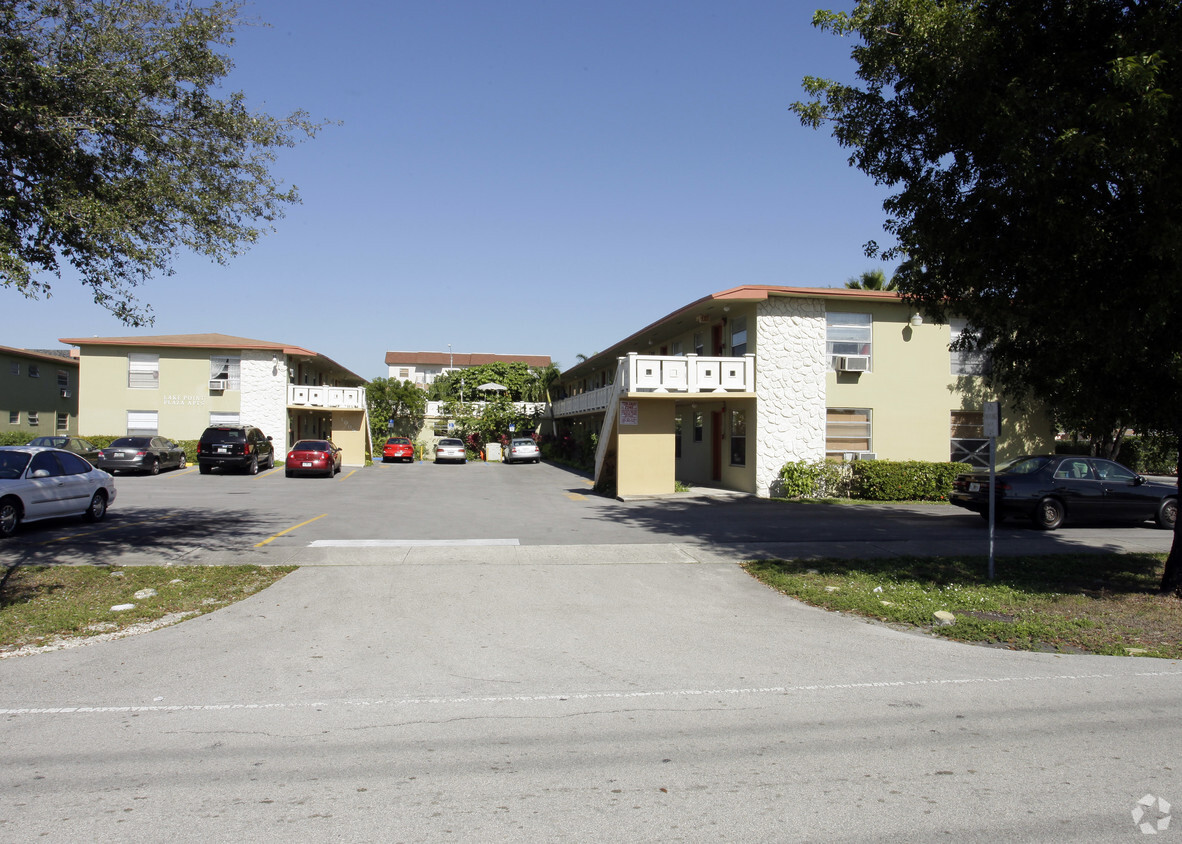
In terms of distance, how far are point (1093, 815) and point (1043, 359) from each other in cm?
738

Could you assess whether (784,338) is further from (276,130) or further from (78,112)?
(78,112)

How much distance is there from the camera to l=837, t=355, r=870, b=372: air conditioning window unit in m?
22.5

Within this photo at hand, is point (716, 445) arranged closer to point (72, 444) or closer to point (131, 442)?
point (131, 442)

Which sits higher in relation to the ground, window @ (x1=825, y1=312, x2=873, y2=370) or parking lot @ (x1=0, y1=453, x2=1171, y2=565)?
window @ (x1=825, y1=312, x2=873, y2=370)

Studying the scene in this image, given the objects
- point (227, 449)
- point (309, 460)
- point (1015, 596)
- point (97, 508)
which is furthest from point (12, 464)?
point (309, 460)

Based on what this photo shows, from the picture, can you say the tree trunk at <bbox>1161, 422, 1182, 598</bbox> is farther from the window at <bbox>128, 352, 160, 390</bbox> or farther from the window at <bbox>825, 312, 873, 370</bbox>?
the window at <bbox>128, 352, 160, 390</bbox>

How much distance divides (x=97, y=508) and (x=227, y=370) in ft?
73.3

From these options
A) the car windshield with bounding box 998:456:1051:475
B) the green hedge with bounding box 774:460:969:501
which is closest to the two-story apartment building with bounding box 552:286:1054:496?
the green hedge with bounding box 774:460:969:501

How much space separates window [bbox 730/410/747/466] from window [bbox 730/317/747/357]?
1802 mm

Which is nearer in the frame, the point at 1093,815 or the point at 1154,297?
the point at 1093,815

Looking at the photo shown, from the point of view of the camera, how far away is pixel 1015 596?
9.32m

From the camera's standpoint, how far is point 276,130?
37.6ft

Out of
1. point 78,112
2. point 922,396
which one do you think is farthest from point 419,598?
point 922,396

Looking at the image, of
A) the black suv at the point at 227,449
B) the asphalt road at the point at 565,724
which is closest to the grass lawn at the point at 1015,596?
the asphalt road at the point at 565,724
